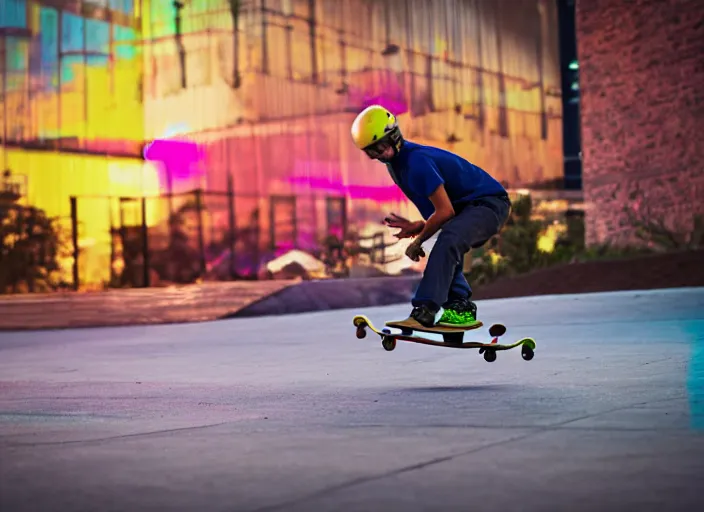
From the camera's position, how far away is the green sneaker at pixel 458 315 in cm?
890

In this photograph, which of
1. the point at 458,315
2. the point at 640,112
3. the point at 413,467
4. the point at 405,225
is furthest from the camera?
the point at 640,112

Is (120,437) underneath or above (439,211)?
underneath

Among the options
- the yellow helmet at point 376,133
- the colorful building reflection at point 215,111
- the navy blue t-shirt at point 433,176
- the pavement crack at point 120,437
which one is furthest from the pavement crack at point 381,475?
the colorful building reflection at point 215,111

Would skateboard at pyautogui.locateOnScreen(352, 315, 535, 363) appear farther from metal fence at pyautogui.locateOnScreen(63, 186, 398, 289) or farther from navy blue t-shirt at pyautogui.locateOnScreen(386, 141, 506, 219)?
metal fence at pyautogui.locateOnScreen(63, 186, 398, 289)

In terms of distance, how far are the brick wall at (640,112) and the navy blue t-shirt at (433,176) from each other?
578 inches

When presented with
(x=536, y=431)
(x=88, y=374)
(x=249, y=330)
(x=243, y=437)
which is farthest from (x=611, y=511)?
(x=249, y=330)

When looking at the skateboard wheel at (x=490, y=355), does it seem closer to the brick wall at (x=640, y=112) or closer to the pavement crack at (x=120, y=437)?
the pavement crack at (x=120, y=437)

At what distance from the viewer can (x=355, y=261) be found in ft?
86.4

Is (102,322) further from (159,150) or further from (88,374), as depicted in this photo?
(88,374)

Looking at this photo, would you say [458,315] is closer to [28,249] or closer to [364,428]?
[364,428]

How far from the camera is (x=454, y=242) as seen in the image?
28.0 feet

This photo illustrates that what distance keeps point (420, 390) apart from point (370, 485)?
3226 millimetres

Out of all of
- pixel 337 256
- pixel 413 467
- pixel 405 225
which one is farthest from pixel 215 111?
pixel 413 467

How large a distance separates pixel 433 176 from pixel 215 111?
57.2ft
